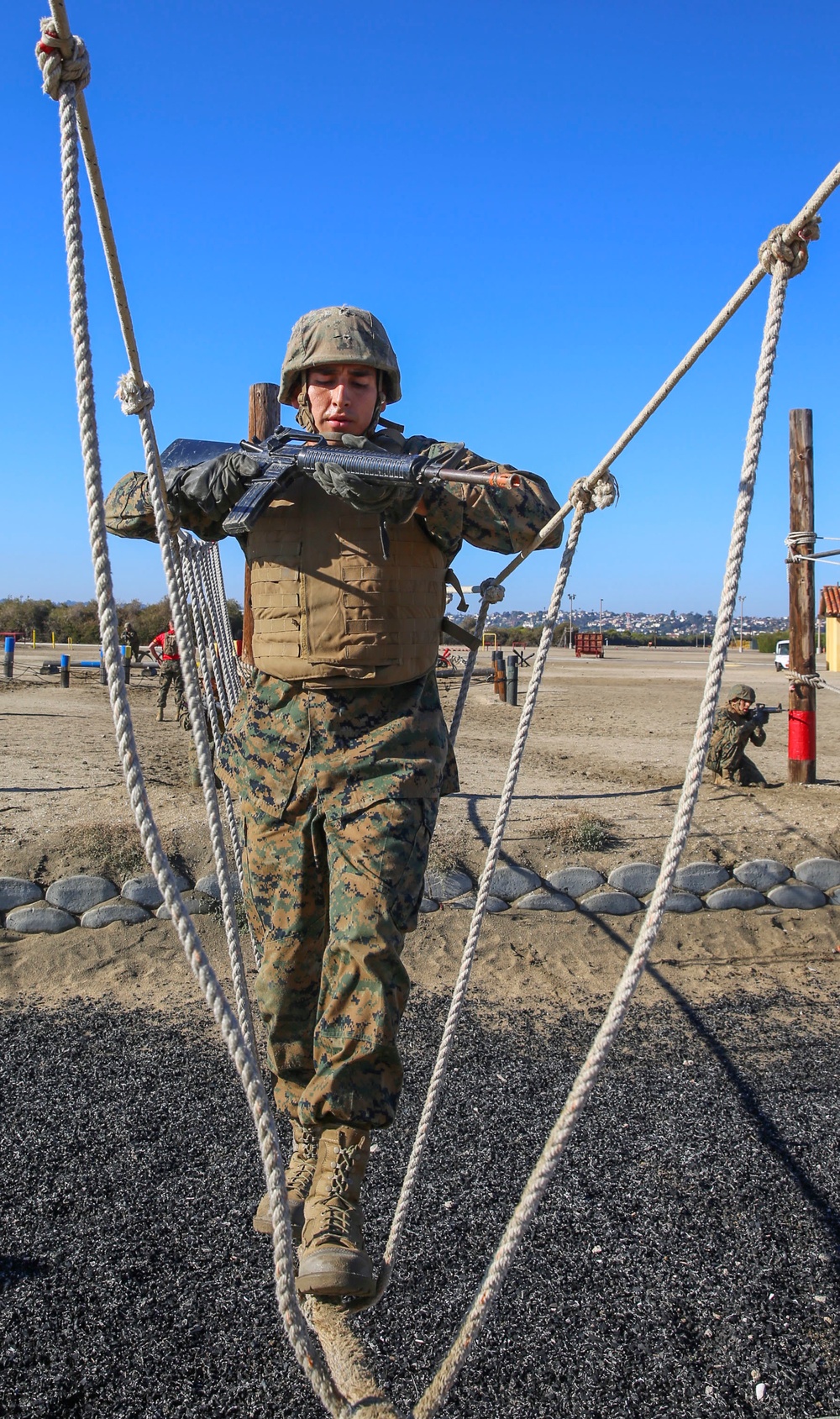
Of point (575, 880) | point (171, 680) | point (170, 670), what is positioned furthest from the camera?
point (171, 680)

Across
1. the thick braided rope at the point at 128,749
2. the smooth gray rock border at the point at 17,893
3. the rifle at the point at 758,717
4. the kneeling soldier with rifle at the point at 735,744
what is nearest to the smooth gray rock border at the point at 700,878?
the kneeling soldier with rifle at the point at 735,744

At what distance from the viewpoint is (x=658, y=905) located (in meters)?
1.58

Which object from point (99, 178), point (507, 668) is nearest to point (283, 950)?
point (99, 178)

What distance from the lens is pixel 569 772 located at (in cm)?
843

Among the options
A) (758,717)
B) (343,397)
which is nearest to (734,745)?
(758,717)

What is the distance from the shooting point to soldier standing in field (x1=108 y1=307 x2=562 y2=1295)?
→ 202 cm

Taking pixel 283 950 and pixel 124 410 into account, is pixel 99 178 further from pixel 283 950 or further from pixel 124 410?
pixel 283 950

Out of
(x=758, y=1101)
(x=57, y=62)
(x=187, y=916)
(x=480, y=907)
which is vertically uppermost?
(x=57, y=62)

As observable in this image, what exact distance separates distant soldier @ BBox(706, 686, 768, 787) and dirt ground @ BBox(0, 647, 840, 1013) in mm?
222

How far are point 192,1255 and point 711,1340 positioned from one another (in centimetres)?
128

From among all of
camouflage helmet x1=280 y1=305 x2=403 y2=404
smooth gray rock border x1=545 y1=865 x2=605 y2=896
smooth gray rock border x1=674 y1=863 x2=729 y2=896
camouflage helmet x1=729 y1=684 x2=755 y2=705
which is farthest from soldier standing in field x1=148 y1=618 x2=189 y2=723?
camouflage helmet x1=280 y1=305 x2=403 y2=404

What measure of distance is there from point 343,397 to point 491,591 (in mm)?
849

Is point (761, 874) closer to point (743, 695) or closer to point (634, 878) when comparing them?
point (634, 878)

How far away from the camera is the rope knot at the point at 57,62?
5.34 feet
